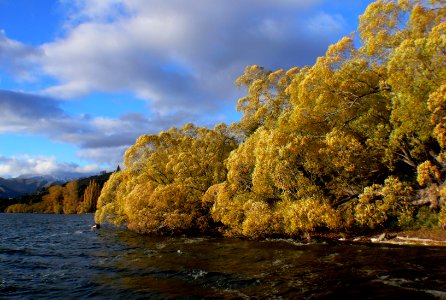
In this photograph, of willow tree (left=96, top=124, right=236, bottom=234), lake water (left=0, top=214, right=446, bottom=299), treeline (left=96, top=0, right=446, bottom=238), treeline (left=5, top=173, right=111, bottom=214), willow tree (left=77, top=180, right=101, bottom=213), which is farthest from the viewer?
treeline (left=5, top=173, right=111, bottom=214)

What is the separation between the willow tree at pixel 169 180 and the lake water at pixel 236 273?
40.9ft

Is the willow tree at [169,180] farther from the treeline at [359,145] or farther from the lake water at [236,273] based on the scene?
the lake water at [236,273]

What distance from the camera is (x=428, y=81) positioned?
23.1m

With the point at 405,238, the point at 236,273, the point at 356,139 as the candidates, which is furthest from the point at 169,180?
the point at 405,238

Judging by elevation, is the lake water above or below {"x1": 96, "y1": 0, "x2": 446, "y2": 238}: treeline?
below

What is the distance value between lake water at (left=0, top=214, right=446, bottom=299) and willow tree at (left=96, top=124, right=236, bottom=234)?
1245 centimetres

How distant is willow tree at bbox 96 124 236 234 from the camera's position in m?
42.4

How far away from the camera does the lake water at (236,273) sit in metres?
15.4

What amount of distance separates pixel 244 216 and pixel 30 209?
18904 centimetres

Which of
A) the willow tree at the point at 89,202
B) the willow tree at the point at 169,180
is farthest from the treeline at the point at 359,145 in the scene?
the willow tree at the point at 89,202

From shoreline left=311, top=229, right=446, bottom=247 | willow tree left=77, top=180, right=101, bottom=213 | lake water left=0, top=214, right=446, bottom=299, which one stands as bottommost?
lake water left=0, top=214, right=446, bottom=299

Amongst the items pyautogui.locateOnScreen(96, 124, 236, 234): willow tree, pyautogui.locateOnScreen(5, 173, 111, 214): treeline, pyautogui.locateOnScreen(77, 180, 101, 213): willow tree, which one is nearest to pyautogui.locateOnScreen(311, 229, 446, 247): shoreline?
pyautogui.locateOnScreen(96, 124, 236, 234): willow tree

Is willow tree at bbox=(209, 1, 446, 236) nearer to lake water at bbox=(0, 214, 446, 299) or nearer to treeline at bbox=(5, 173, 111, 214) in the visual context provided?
lake water at bbox=(0, 214, 446, 299)

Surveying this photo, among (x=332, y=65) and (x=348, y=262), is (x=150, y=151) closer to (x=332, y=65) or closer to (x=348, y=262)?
(x=332, y=65)
